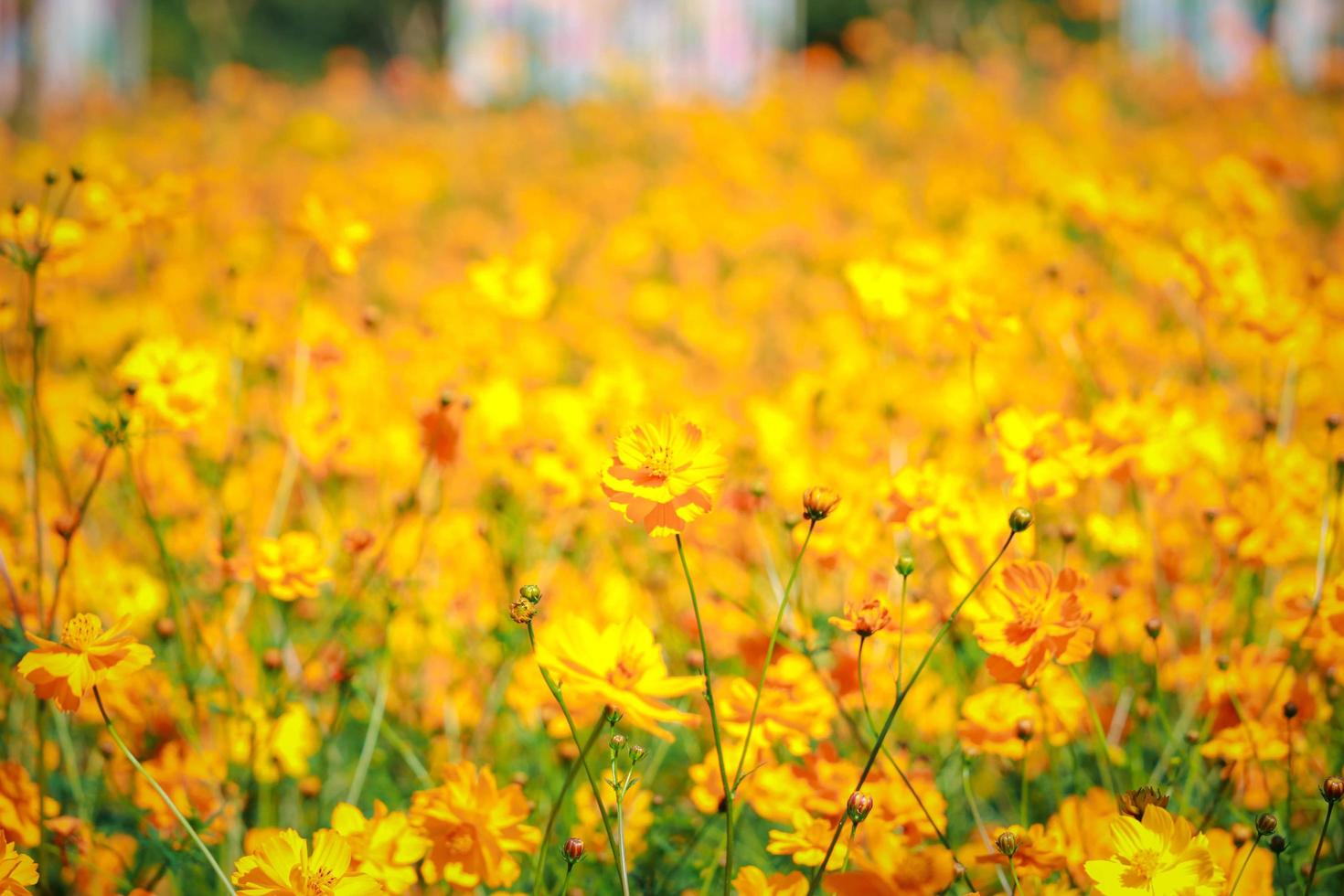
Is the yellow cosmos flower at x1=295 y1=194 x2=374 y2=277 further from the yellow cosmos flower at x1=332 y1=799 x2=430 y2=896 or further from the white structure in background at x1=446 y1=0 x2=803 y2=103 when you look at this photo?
the white structure in background at x1=446 y1=0 x2=803 y2=103

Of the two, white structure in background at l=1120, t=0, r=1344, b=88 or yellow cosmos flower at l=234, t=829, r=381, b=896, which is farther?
white structure in background at l=1120, t=0, r=1344, b=88

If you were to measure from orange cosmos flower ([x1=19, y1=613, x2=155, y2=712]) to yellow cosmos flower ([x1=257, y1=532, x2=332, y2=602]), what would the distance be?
22 centimetres

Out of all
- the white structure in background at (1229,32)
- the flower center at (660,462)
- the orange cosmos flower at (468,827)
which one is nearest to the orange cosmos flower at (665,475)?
the flower center at (660,462)

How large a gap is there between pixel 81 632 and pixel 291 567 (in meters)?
0.26

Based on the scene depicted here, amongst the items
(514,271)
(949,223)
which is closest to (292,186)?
(949,223)

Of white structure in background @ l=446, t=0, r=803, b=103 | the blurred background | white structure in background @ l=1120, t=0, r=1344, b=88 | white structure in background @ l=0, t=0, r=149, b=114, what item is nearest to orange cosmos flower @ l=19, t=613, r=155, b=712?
the blurred background

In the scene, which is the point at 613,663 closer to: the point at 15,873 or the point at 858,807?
the point at 858,807

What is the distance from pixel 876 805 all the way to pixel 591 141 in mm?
4129

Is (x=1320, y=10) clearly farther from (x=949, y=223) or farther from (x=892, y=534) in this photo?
(x=892, y=534)

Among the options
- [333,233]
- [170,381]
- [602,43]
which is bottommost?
[170,381]

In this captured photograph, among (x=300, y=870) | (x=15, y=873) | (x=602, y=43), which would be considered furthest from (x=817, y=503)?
(x=602, y=43)

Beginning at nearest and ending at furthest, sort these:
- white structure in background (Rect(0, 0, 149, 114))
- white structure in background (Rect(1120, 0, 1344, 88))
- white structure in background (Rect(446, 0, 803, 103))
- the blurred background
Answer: the blurred background
white structure in background (Rect(1120, 0, 1344, 88))
white structure in background (Rect(446, 0, 803, 103))
white structure in background (Rect(0, 0, 149, 114))

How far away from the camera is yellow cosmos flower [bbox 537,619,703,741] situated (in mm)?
691

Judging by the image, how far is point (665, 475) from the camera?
750 mm
